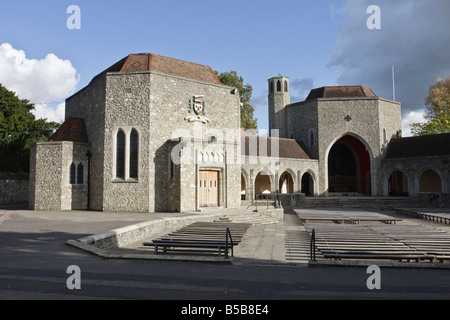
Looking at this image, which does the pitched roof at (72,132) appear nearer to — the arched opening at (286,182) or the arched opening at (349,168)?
the arched opening at (286,182)

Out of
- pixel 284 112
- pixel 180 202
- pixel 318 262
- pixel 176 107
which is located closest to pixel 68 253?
pixel 318 262

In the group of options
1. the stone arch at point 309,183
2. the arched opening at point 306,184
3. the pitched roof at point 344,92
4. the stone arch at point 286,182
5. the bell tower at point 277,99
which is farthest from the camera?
the bell tower at point 277,99

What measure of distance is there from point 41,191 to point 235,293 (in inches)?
739

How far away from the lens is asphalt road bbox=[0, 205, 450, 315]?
5.32 m

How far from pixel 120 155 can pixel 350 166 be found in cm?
2689

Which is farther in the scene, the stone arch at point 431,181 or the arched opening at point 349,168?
the arched opening at point 349,168

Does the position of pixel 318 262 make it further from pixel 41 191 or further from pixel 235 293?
pixel 41 191

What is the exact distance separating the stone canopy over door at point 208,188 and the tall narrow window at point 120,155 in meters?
4.48

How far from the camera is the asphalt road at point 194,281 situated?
5.32m

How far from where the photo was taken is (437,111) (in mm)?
41094

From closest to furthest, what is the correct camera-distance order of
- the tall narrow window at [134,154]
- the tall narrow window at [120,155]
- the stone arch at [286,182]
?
the tall narrow window at [134,154] → the tall narrow window at [120,155] → the stone arch at [286,182]

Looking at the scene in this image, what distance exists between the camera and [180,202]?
18.8 m

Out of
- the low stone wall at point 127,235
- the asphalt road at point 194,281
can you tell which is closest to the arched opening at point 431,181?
the low stone wall at point 127,235

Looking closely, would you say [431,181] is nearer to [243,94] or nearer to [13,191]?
[243,94]
